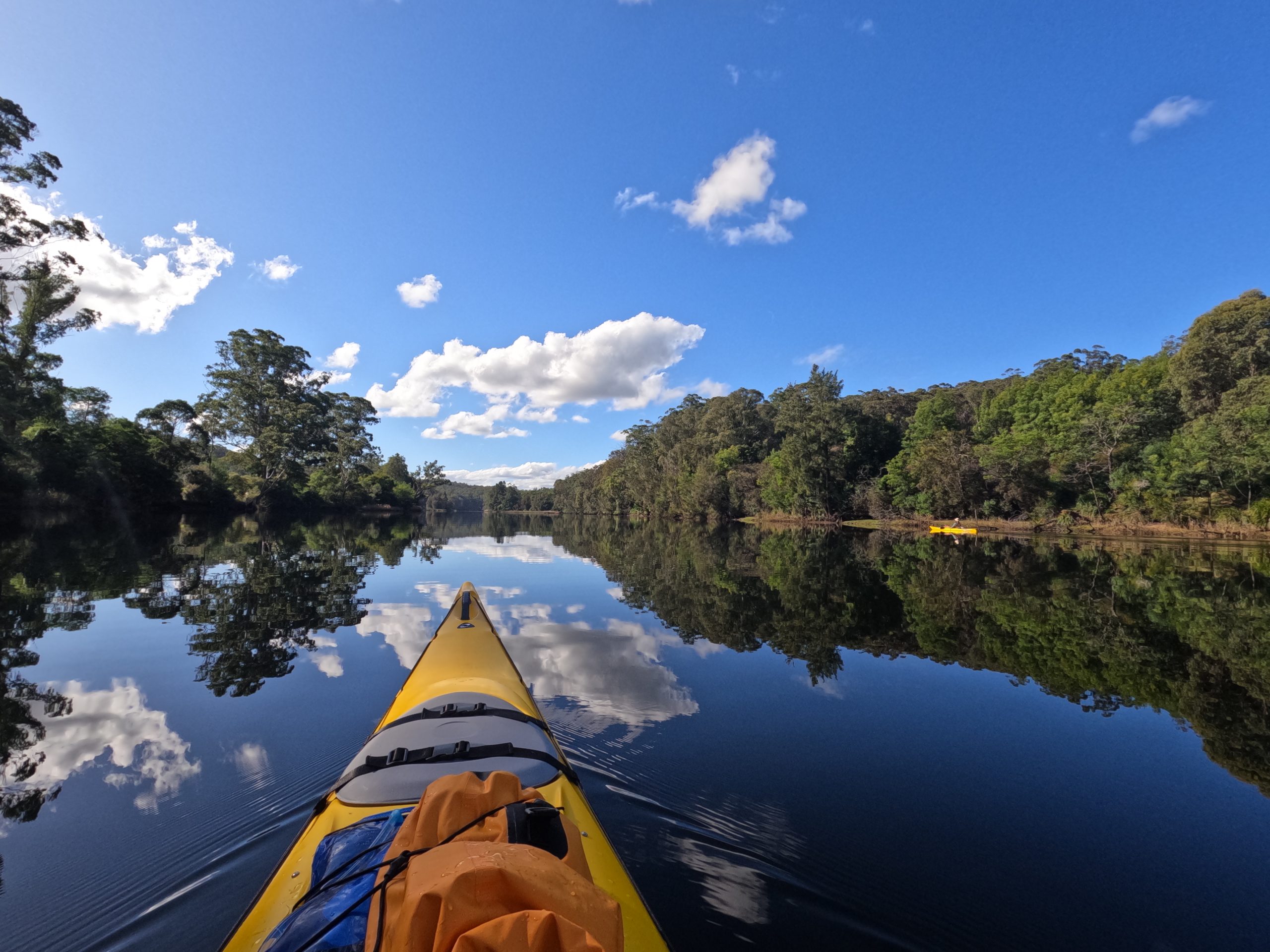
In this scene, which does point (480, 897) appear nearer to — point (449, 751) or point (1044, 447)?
point (449, 751)

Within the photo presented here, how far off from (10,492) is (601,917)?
110 ft

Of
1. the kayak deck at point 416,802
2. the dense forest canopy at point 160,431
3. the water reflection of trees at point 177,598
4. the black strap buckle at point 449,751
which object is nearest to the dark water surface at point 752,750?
the water reflection of trees at point 177,598

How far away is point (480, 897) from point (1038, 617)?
9.93m

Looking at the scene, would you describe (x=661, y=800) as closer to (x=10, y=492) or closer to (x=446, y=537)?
(x=446, y=537)

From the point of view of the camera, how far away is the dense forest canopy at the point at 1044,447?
994 inches

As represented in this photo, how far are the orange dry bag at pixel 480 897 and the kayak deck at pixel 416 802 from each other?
27cm

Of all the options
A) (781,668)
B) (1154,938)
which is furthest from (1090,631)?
(1154,938)

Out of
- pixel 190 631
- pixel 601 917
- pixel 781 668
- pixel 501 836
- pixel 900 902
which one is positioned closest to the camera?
pixel 601 917

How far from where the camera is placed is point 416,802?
7.18 feet

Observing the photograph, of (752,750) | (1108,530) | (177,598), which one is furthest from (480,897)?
(1108,530)

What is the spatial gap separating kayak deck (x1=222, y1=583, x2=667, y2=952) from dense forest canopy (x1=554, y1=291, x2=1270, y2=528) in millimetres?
33069

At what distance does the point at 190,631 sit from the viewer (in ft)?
23.3

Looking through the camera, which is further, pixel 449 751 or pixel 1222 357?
pixel 1222 357

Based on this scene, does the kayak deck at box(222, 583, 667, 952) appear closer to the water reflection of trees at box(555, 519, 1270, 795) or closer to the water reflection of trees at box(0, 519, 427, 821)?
the water reflection of trees at box(0, 519, 427, 821)
